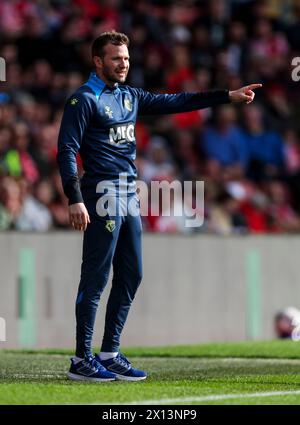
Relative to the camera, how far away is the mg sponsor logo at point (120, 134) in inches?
318

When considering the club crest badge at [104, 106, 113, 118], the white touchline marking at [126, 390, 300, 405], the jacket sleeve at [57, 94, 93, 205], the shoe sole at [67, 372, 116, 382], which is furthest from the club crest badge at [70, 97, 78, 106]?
the white touchline marking at [126, 390, 300, 405]

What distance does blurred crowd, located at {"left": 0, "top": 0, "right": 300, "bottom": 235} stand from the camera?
14.7 meters

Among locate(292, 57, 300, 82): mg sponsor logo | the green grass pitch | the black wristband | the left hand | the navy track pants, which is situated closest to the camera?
the green grass pitch

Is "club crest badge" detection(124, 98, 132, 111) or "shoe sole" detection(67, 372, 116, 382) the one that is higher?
"club crest badge" detection(124, 98, 132, 111)

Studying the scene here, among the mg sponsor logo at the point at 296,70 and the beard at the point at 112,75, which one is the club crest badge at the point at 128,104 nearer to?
the beard at the point at 112,75

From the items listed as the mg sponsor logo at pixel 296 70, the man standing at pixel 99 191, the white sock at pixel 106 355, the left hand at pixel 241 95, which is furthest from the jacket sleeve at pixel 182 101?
the mg sponsor logo at pixel 296 70

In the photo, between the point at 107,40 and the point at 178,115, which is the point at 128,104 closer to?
the point at 107,40

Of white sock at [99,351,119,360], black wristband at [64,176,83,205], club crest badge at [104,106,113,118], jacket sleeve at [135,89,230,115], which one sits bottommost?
white sock at [99,351,119,360]

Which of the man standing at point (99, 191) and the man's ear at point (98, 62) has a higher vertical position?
the man's ear at point (98, 62)

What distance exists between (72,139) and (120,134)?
390 millimetres

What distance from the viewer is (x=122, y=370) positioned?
809cm

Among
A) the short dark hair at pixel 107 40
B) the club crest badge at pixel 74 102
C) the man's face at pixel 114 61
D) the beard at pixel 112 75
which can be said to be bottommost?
the club crest badge at pixel 74 102

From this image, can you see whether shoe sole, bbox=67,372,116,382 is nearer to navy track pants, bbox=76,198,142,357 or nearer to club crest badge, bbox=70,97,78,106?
navy track pants, bbox=76,198,142,357

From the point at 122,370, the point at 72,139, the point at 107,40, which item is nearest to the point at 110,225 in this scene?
the point at 72,139
